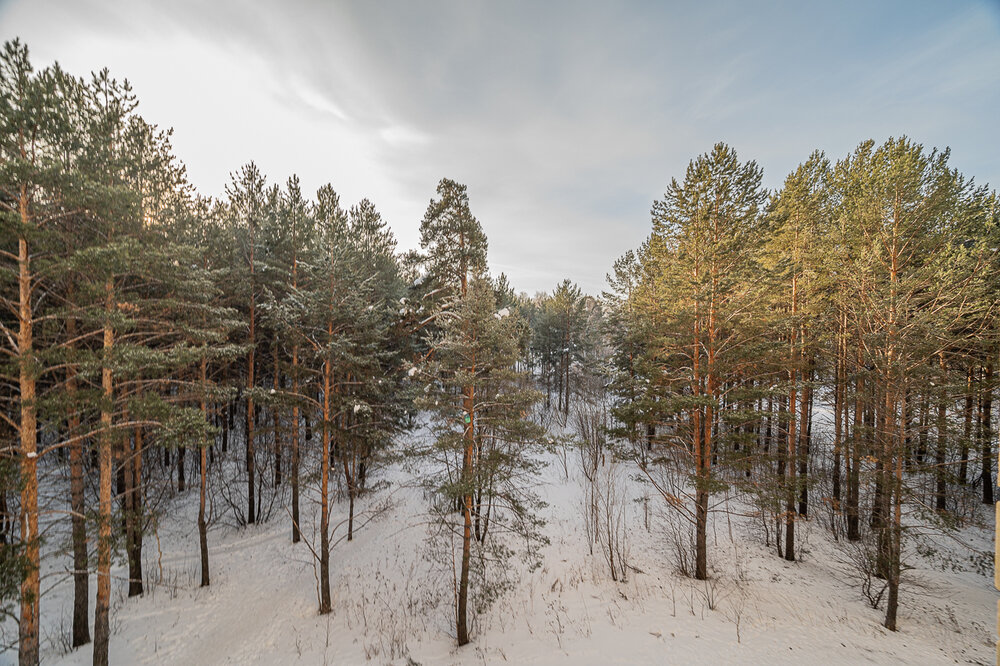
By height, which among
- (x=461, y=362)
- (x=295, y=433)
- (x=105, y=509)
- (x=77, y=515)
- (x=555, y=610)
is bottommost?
(x=555, y=610)

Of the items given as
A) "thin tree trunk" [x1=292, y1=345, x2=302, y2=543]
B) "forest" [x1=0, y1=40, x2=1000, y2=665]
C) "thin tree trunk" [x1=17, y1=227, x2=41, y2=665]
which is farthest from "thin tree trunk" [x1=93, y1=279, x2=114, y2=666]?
"thin tree trunk" [x1=292, y1=345, x2=302, y2=543]

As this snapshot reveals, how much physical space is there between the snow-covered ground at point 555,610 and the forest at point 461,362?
0.23 m

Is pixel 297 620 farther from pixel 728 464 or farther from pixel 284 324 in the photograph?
pixel 728 464

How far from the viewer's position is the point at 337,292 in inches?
419

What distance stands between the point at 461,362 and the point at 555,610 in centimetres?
767

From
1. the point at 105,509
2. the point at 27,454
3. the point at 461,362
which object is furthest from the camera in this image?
the point at 461,362

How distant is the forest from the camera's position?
266 inches

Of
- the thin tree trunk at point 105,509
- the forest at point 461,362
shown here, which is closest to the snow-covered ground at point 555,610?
the forest at point 461,362

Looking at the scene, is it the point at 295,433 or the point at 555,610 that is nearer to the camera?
the point at 555,610

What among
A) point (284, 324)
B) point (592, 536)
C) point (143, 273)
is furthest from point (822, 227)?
point (143, 273)

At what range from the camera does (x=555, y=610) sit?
9734 millimetres

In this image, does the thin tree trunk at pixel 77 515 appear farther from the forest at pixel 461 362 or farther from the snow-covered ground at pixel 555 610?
the snow-covered ground at pixel 555 610

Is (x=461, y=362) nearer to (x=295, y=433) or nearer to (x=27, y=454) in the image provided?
(x=295, y=433)

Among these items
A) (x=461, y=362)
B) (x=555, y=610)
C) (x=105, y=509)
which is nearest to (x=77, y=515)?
(x=105, y=509)
